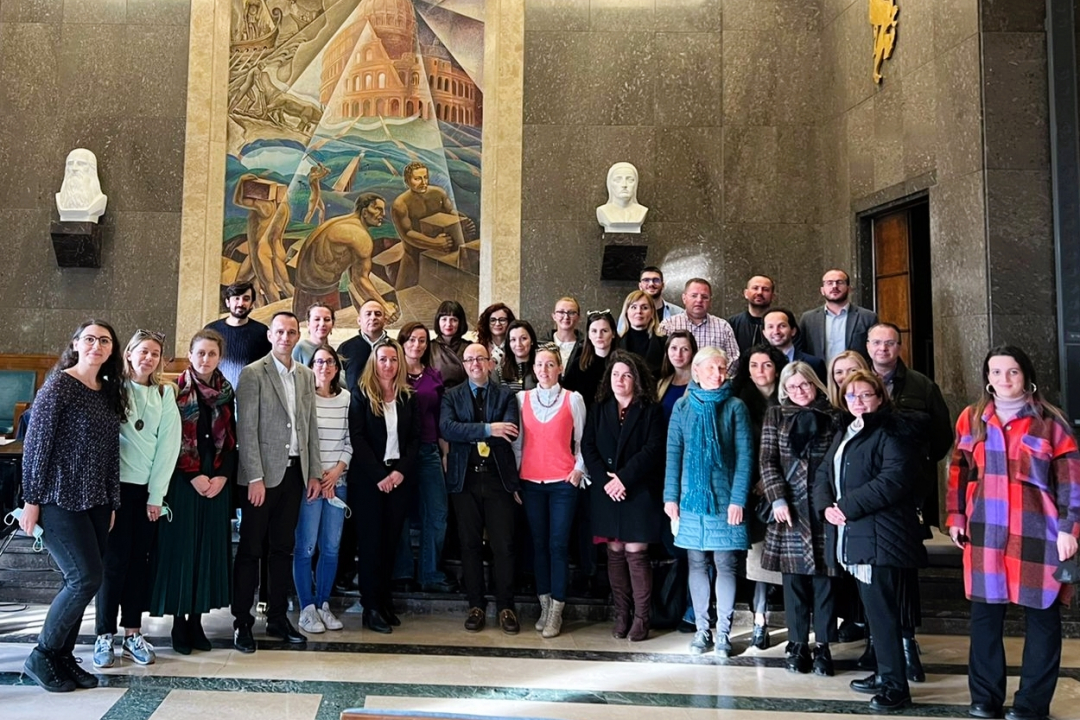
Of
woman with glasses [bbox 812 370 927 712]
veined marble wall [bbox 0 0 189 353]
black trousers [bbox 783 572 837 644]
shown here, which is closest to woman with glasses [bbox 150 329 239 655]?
black trousers [bbox 783 572 837 644]

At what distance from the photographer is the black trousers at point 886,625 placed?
370cm

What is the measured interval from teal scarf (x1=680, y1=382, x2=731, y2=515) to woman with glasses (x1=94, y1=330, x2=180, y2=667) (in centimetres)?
266

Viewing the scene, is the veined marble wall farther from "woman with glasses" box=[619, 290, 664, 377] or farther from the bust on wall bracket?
"woman with glasses" box=[619, 290, 664, 377]

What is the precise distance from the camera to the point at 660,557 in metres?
5.02

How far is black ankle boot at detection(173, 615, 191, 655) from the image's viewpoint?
4.21 metres

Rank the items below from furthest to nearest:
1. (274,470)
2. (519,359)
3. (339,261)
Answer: (339,261) → (519,359) → (274,470)

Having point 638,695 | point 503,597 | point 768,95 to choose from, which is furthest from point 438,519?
point 768,95

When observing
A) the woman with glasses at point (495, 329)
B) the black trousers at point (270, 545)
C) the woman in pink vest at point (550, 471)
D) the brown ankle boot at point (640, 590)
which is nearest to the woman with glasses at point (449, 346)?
the woman with glasses at point (495, 329)

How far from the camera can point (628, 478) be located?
4586 mm

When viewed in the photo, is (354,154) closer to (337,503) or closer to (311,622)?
(337,503)

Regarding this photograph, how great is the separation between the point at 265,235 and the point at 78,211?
1.74 meters

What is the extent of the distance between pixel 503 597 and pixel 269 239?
506 centimetres

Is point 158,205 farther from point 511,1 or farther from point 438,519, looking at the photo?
point 438,519

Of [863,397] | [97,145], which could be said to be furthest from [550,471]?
[97,145]
